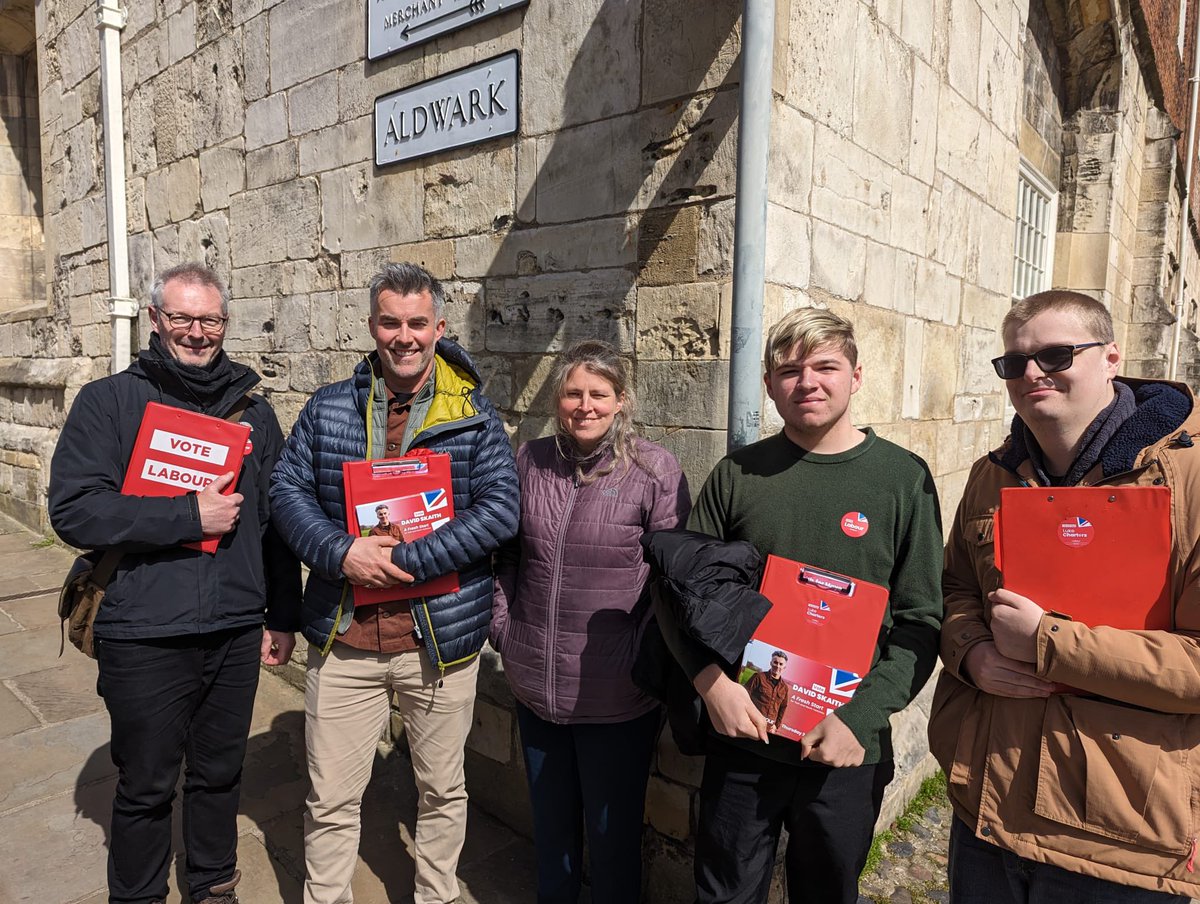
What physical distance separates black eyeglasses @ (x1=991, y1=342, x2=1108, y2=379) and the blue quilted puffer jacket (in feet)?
4.40

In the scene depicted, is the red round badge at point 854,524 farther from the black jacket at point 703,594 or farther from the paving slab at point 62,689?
the paving slab at point 62,689

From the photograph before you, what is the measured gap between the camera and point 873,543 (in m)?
1.77

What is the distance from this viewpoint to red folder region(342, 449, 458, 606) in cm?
215

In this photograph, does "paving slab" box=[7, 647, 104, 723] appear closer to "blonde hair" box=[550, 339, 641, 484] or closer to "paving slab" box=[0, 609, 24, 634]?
"paving slab" box=[0, 609, 24, 634]

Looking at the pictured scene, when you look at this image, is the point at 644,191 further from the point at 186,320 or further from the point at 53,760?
the point at 53,760

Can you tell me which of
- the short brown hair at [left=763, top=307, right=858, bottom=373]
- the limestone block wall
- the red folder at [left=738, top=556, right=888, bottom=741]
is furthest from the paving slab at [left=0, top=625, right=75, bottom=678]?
the limestone block wall

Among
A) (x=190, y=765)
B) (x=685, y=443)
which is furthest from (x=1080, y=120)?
(x=190, y=765)

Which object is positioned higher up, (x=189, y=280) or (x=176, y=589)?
(x=189, y=280)

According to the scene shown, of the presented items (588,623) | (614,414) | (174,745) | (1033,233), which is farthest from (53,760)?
(1033,233)

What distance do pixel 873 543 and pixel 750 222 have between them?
0.98 meters

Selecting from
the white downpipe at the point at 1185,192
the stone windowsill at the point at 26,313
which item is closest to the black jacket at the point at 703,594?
the stone windowsill at the point at 26,313

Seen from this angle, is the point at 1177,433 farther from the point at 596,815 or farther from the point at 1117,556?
the point at 596,815

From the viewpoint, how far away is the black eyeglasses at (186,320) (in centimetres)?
223

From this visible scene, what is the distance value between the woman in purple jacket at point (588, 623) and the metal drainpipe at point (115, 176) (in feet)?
17.1
